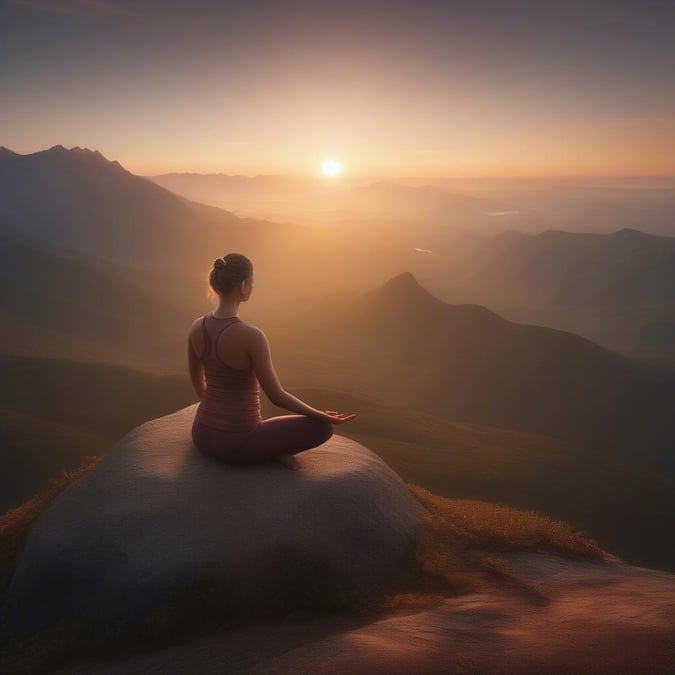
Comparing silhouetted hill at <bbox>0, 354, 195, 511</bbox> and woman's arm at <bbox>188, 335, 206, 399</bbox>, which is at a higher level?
woman's arm at <bbox>188, 335, 206, 399</bbox>

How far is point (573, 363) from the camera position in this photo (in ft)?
291

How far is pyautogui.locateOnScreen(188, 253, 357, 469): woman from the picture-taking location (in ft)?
21.3

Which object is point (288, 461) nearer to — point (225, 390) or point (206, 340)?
point (225, 390)

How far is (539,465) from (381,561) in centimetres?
4807

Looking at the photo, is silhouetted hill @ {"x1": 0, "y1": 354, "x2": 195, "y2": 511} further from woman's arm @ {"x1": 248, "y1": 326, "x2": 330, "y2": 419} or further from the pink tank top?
woman's arm @ {"x1": 248, "y1": 326, "x2": 330, "y2": 419}

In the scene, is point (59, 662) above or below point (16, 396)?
above

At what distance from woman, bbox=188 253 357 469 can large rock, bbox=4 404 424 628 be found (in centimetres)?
44

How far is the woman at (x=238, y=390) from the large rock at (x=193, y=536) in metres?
0.44

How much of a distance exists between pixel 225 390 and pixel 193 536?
6.06ft

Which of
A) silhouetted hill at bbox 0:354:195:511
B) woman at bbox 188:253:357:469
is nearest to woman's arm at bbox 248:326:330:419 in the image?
woman at bbox 188:253:357:469

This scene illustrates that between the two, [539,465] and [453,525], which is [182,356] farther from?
[453,525]

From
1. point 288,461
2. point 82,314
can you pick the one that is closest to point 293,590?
point 288,461

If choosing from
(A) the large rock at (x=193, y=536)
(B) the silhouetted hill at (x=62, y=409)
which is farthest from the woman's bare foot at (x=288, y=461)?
(B) the silhouetted hill at (x=62, y=409)

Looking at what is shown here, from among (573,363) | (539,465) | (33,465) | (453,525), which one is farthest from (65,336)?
(453,525)
